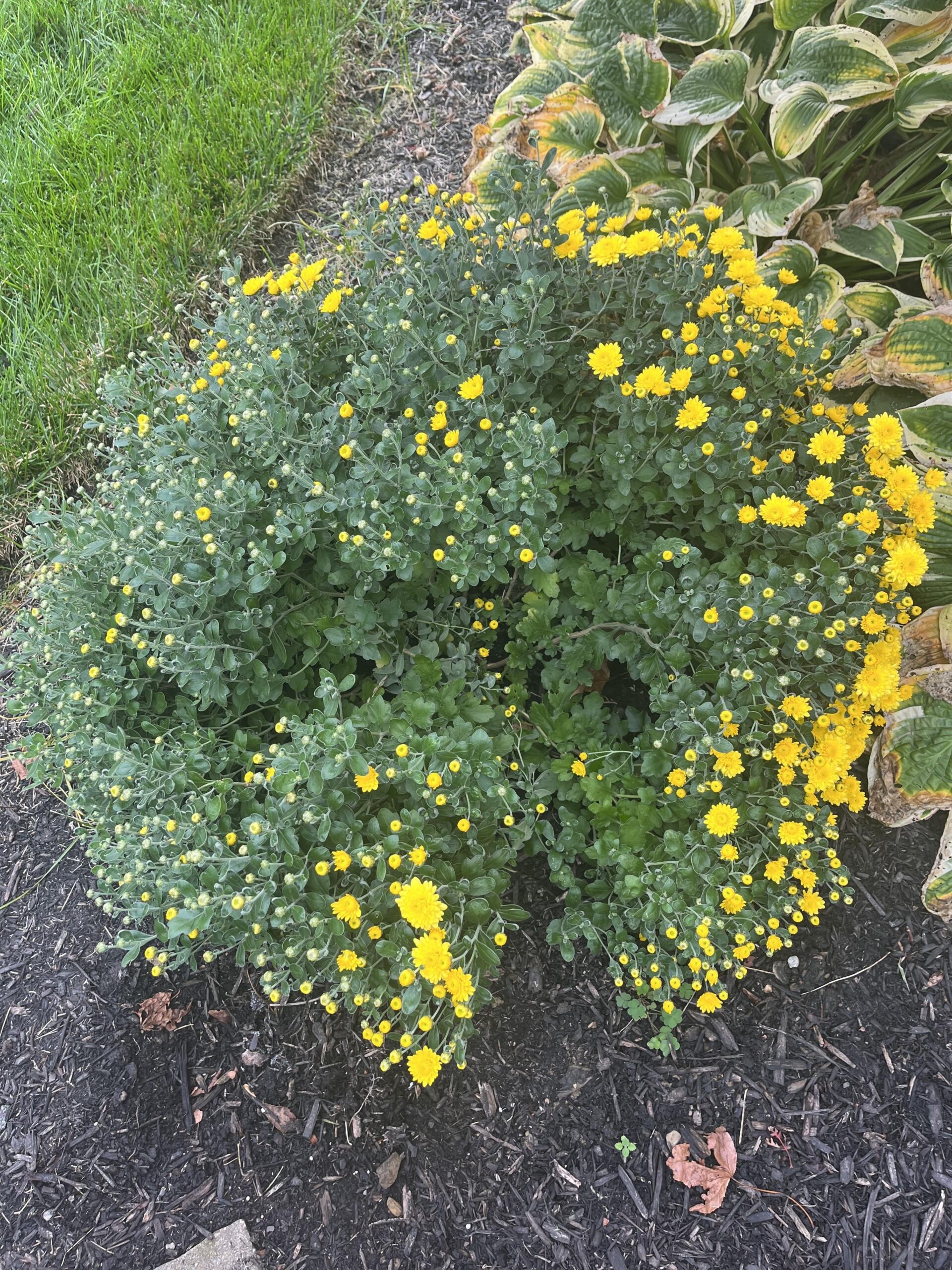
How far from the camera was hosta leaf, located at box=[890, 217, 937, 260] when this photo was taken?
7.81 ft

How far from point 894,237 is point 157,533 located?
211cm

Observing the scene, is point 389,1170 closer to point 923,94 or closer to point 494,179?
point 494,179

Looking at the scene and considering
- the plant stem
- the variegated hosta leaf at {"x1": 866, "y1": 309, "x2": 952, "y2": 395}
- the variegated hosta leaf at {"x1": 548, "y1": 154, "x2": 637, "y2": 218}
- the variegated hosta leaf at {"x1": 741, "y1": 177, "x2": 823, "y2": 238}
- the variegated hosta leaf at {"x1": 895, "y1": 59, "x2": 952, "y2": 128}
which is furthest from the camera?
the plant stem

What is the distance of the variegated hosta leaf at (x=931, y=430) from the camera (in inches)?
78.1

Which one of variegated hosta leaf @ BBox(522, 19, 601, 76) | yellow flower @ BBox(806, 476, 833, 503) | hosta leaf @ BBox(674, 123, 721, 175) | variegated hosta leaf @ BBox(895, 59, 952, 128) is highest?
variegated hosta leaf @ BBox(522, 19, 601, 76)

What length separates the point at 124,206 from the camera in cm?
337

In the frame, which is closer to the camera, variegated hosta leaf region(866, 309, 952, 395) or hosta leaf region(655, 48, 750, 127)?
variegated hosta leaf region(866, 309, 952, 395)

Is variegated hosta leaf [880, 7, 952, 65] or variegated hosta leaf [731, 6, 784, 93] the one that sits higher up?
variegated hosta leaf [731, 6, 784, 93]

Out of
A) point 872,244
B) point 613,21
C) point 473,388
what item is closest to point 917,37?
point 872,244

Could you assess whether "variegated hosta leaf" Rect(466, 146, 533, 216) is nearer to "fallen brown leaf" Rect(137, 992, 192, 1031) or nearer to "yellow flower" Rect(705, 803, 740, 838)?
"yellow flower" Rect(705, 803, 740, 838)

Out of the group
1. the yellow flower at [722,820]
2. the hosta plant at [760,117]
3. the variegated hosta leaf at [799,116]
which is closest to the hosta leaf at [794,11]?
the hosta plant at [760,117]

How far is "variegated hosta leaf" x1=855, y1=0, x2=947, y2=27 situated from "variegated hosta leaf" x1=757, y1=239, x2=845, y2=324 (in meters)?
0.65

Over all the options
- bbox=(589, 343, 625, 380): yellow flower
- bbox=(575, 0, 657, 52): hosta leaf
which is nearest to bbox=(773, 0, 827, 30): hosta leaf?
bbox=(575, 0, 657, 52): hosta leaf

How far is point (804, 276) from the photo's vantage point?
2.33m
